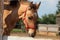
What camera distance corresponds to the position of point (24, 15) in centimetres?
322

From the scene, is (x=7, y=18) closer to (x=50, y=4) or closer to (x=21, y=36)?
(x=21, y=36)

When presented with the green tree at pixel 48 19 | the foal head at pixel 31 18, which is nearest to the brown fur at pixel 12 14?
the foal head at pixel 31 18

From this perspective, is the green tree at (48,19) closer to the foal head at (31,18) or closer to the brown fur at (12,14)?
the foal head at (31,18)

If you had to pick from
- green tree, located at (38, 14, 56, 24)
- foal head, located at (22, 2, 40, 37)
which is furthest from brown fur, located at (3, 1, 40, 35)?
green tree, located at (38, 14, 56, 24)

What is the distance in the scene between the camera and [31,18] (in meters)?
3.16

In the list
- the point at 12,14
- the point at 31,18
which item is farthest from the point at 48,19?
the point at 12,14

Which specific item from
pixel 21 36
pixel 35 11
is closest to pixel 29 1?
pixel 35 11

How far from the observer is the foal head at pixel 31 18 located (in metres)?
3.17

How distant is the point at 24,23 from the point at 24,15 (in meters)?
0.07

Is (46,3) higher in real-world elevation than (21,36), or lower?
higher

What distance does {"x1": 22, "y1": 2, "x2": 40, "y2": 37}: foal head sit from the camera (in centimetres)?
317

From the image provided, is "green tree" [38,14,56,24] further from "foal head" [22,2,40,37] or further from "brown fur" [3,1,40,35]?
"brown fur" [3,1,40,35]

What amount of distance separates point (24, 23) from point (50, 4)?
0.30m

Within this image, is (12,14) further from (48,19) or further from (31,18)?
(48,19)
